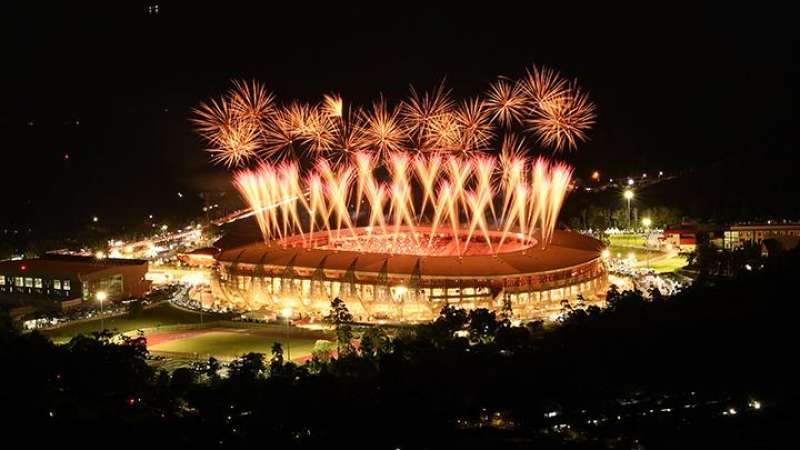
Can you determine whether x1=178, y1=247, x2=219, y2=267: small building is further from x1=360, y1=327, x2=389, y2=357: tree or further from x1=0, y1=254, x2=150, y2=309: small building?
x1=360, y1=327, x2=389, y2=357: tree

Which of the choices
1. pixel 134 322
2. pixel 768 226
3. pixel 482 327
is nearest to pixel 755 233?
pixel 768 226

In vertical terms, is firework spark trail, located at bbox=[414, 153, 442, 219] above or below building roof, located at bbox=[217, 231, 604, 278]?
above

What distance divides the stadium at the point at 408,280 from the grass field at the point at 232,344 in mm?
3170

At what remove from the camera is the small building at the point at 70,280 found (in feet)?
113

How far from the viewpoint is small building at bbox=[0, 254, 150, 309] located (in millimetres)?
34438

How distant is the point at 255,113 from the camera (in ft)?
108

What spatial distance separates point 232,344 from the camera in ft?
89.2

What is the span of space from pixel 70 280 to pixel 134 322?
5055 millimetres

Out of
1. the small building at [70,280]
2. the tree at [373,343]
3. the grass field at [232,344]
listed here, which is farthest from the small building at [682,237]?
the small building at [70,280]

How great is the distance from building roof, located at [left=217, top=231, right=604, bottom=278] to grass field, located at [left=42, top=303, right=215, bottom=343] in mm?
3001

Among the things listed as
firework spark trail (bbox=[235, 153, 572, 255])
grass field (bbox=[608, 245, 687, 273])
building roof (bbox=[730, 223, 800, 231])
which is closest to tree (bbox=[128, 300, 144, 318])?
firework spark trail (bbox=[235, 153, 572, 255])

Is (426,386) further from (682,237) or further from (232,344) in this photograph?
(682,237)

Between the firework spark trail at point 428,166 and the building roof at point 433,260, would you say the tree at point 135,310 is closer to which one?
the building roof at point 433,260

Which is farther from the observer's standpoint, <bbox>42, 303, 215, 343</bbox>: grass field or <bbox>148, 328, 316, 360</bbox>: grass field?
<bbox>42, 303, 215, 343</bbox>: grass field
